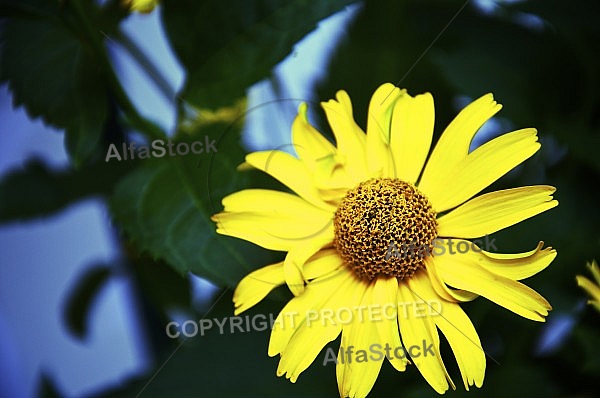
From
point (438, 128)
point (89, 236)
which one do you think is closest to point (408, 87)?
point (438, 128)

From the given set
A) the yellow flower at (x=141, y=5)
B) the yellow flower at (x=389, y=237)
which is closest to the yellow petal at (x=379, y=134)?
the yellow flower at (x=389, y=237)

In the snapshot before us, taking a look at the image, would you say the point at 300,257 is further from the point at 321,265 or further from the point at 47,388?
the point at 47,388

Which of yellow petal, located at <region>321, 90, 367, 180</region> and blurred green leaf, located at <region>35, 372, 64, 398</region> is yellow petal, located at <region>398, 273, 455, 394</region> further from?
blurred green leaf, located at <region>35, 372, 64, 398</region>

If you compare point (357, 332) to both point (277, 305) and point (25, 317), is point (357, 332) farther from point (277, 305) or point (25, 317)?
point (25, 317)

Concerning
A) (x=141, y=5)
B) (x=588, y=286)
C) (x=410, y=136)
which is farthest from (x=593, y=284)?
(x=141, y=5)

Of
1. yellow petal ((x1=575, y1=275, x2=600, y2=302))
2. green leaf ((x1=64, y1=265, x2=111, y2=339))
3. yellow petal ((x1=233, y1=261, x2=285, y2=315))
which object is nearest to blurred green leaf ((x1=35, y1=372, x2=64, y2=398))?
green leaf ((x1=64, y1=265, x2=111, y2=339))
